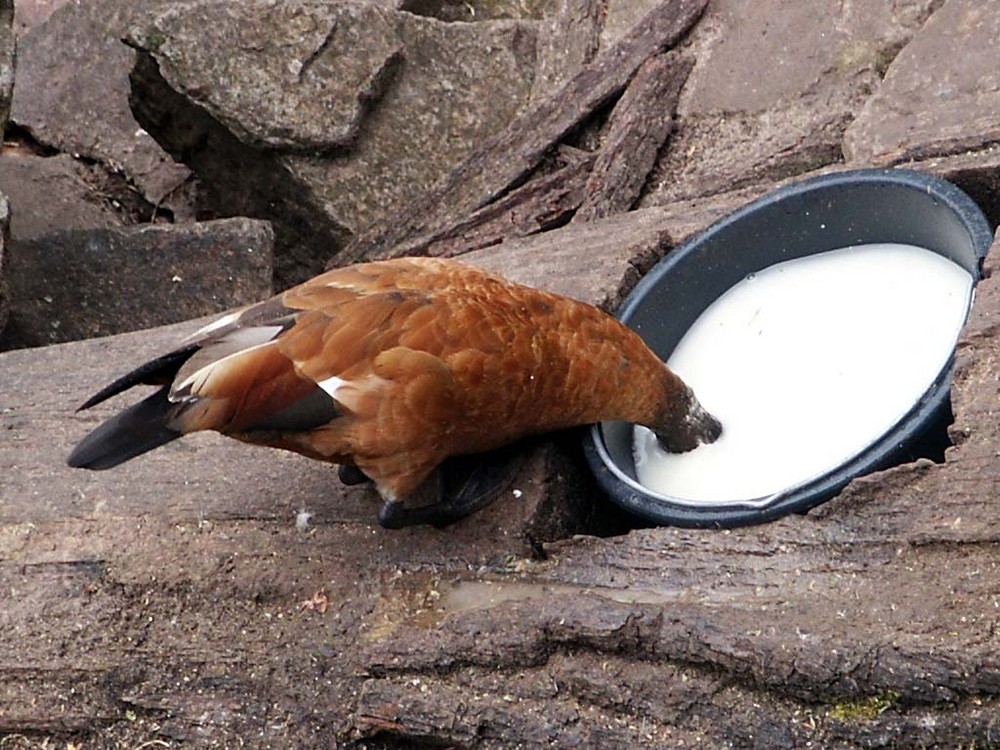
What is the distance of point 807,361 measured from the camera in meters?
3.04

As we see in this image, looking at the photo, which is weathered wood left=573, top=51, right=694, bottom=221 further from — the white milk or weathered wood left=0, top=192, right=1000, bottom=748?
weathered wood left=0, top=192, right=1000, bottom=748

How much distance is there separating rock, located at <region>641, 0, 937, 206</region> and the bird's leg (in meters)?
1.26

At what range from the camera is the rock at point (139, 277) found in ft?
14.8

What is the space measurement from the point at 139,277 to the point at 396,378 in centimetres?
228

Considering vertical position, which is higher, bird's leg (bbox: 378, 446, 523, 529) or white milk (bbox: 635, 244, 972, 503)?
white milk (bbox: 635, 244, 972, 503)

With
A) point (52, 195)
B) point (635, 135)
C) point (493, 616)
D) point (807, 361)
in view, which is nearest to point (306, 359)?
point (493, 616)

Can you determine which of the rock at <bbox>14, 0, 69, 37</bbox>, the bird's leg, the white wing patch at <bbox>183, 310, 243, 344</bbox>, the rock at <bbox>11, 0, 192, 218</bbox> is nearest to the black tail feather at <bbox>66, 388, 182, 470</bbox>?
the white wing patch at <bbox>183, 310, 243, 344</bbox>

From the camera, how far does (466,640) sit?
246cm

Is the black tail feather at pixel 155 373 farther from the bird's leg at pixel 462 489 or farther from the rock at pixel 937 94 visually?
the rock at pixel 937 94

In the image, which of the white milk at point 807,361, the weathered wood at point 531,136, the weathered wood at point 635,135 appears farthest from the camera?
the weathered wood at point 531,136

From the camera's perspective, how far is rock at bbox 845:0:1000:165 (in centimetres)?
342

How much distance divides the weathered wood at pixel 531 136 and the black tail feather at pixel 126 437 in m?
1.99

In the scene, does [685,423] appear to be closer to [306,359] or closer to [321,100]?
[306,359]

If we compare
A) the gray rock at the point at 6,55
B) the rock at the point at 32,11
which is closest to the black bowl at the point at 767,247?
the gray rock at the point at 6,55
